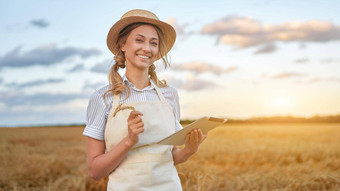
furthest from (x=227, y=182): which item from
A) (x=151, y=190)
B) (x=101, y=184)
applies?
(x=151, y=190)

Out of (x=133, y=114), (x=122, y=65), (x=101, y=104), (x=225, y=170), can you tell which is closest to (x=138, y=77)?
(x=122, y=65)

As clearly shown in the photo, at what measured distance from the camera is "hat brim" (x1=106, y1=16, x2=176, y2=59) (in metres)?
2.23

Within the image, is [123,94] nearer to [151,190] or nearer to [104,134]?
[104,134]

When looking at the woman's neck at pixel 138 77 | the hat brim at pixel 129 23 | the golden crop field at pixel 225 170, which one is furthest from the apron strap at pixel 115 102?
the golden crop field at pixel 225 170

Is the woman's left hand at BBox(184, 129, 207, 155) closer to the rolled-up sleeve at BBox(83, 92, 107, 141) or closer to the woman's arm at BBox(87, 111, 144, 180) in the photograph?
the woman's arm at BBox(87, 111, 144, 180)

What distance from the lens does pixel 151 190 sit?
2.02 meters

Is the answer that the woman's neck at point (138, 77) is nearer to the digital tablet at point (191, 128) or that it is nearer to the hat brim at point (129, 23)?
the hat brim at point (129, 23)

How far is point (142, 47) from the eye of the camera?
2.15 meters

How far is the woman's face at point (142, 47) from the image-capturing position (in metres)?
2.16

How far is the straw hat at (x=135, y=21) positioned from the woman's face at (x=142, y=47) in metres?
0.06

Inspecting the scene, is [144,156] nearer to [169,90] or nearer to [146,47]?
[169,90]

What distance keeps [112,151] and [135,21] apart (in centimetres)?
87

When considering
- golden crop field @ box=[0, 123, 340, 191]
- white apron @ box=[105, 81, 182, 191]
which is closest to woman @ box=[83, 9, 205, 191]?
white apron @ box=[105, 81, 182, 191]

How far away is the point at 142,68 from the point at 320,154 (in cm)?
854
